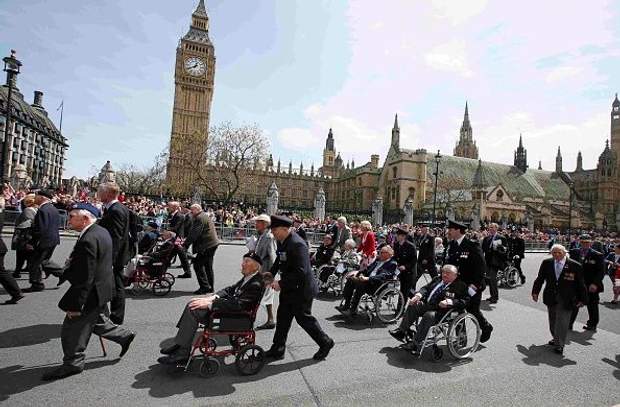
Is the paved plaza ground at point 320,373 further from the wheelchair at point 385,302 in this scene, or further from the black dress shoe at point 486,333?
the wheelchair at point 385,302

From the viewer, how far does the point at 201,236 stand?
311 inches

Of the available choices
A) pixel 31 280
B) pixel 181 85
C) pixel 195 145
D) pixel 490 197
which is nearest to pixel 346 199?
pixel 490 197

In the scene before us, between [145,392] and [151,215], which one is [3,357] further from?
[151,215]

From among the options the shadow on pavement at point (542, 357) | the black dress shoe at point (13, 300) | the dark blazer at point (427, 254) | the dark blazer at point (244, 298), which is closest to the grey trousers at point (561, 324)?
the shadow on pavement at point (542, 357)

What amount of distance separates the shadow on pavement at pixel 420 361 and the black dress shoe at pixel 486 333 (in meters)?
0.61

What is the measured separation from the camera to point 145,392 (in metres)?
3.82

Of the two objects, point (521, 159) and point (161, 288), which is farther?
point (521, 159)

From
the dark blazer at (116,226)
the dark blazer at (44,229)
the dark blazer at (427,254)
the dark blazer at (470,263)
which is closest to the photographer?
the dark blazer at (116,226)

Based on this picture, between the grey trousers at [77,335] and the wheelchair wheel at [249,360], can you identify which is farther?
the wheelchair wheel at [249,360]

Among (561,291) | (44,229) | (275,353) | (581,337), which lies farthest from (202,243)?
(581,337)

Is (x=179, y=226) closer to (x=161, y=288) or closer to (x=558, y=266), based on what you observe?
(x=161, y=288)

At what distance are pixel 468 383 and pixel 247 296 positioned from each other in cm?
292

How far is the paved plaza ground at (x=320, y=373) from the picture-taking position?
382 centimetres

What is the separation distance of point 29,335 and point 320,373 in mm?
4002
